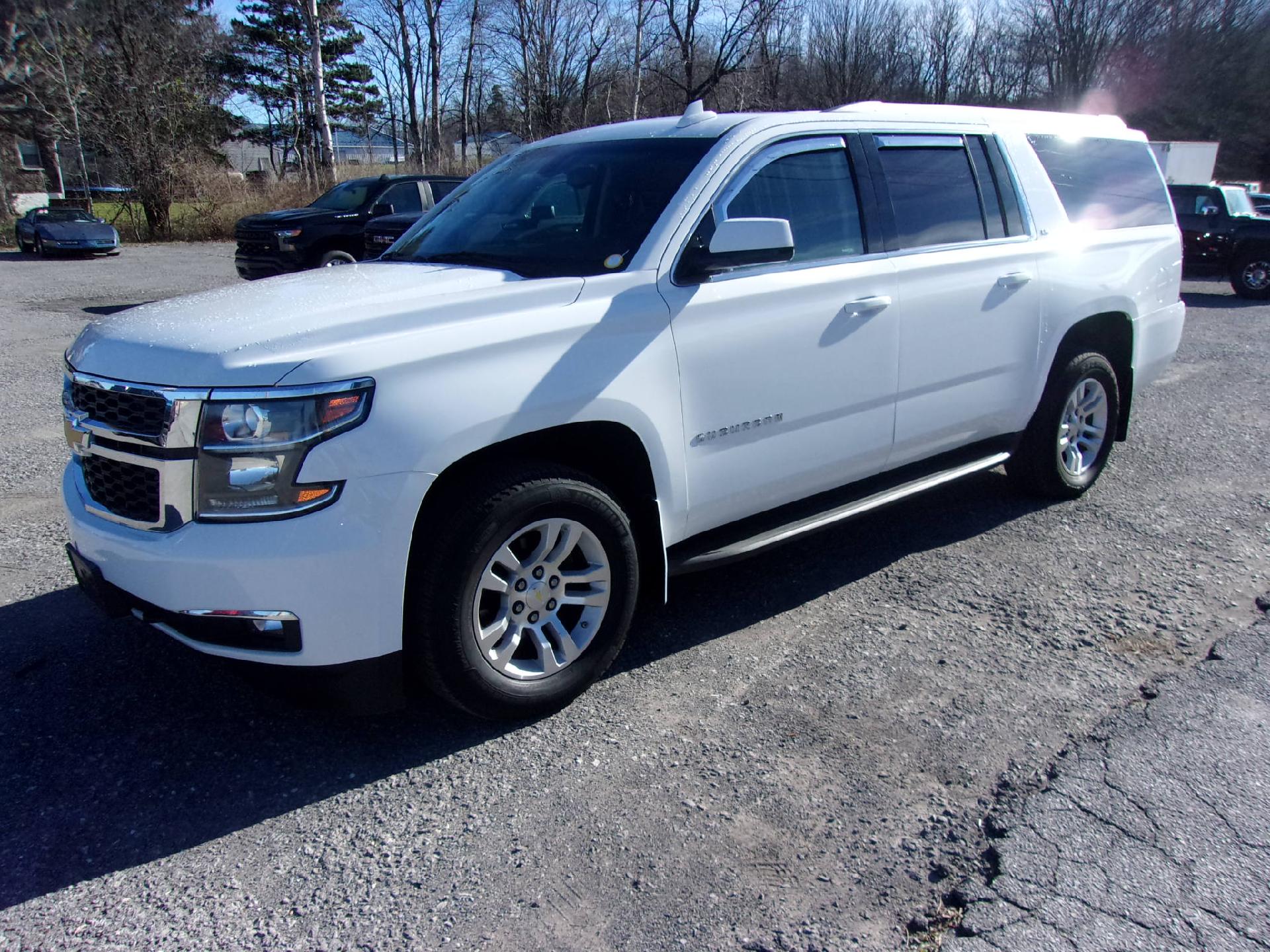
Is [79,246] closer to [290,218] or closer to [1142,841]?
[290,218]

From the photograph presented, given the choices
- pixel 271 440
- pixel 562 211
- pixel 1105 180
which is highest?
pixel 1105 180

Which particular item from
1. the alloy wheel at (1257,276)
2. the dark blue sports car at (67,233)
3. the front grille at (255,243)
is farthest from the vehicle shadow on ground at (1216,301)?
the dark blue sports car at (67,233)

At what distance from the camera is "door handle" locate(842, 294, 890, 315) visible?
3762mm

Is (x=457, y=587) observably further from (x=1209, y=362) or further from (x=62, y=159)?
(x=62, y=159)

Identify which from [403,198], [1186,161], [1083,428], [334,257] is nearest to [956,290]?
[1083,428]

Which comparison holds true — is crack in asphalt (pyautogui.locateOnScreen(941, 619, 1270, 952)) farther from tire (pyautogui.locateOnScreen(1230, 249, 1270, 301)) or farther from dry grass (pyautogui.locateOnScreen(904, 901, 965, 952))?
tire (pyautogui.locateOnScreen(1230, 249, 1270, 301))

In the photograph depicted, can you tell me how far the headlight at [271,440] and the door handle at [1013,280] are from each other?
3.10 m

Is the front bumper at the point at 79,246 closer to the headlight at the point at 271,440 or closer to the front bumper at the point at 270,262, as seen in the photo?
A: the front bumper at the point at 270,262


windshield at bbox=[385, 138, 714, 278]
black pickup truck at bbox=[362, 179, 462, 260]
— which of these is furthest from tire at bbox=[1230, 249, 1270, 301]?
windshield at bbox=[385, 138, 714, 278]

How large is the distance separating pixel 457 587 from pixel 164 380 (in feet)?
3.33

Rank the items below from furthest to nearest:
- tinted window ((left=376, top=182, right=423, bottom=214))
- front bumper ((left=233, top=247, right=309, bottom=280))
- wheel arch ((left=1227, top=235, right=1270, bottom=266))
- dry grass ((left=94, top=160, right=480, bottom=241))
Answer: dry grass ((left=94, top=160, right=480, bottom=241)), wheel arch ((left=1227, top=235, right=1270, bottom=266)), tinted window ((left=376, top=182, right=423, bottom=214)), front bumper ((left=233, top=247, right=309, bottom=280))

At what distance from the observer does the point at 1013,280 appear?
4.43 meters

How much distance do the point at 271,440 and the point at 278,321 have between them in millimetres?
487

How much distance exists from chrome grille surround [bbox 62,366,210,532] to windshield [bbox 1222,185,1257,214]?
57.4 ft
